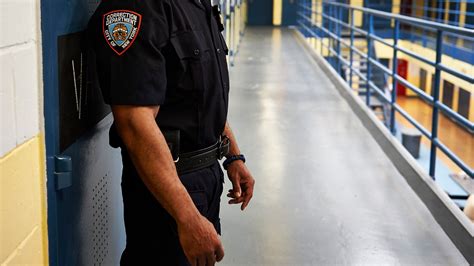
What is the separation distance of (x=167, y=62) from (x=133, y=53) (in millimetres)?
102

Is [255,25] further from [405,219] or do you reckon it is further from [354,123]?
[405,219]

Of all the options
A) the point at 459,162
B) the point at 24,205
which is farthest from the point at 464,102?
the point at 24,205

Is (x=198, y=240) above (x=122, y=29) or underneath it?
underneath

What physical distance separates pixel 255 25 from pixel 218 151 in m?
14.6

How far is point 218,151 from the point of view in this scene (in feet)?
4.80

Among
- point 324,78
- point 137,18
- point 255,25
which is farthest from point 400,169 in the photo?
point 255,25

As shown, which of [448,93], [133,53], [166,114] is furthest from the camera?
[448,93]

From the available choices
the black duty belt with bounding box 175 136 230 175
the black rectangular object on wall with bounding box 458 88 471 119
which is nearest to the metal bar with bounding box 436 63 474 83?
the black duty belt with bounding box 175 136 230 175

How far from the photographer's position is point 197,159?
138 centimetres

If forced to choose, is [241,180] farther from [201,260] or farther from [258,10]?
[258,10]

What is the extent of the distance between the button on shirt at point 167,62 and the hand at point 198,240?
0.74 ft

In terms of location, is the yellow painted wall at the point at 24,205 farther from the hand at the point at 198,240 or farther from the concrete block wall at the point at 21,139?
the hand at the point at 198,240

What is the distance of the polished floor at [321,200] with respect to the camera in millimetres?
2473

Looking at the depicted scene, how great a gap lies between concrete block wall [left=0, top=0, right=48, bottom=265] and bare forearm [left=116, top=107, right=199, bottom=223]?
6.8 inches
